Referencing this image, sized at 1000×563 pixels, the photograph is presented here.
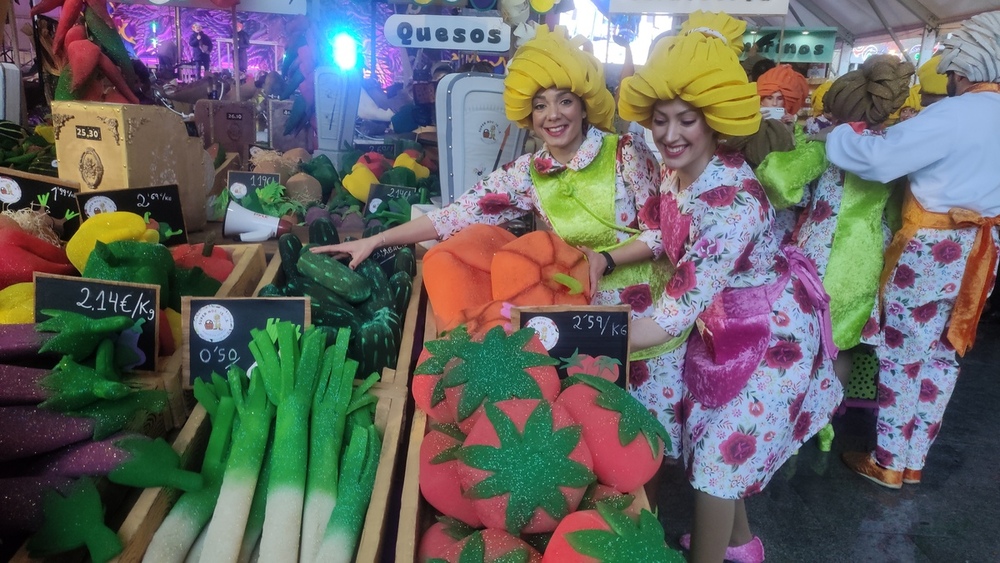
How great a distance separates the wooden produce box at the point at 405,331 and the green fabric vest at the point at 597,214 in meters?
0.43

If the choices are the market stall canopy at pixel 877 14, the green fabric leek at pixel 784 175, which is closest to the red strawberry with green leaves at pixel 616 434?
the green fabric leek at pixel 784 175

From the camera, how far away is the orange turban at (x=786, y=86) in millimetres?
3479

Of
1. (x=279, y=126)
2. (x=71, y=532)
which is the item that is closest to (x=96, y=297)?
(x=71, y=532)

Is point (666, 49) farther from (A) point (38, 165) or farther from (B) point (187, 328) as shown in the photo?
(A) point (38, 165)

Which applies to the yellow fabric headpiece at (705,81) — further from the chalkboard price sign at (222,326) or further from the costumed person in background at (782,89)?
the costumed person in background at (782,89)

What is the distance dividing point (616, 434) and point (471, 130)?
171 centimetres

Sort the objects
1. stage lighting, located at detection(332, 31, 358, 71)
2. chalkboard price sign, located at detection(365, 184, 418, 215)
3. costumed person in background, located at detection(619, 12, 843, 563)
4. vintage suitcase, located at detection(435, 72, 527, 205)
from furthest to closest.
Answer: stage lighting, located at detection(332, 31, 358, 71), chalkboard price sign, located at detection(365, 184, 418, 215), vintage suitcase, located at detection(435, 72, 527, 205), costumed person in background, located at detection(619, 12, 843, 563)

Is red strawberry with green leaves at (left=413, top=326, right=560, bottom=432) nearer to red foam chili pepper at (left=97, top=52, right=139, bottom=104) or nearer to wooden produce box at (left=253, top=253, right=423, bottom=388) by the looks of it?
wooden produce box at (left=253, top=253, right=423, bottom=388)

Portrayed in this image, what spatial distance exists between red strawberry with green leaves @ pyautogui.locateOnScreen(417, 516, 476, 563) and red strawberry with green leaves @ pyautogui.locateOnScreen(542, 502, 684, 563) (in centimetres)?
17

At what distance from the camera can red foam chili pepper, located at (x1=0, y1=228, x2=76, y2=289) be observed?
140 cm

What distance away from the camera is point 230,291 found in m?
1.60

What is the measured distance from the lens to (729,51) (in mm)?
1305

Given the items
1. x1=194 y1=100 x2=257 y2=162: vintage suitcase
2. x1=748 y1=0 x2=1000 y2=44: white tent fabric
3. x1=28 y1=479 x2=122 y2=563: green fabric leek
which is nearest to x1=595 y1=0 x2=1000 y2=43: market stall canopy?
x1=748 y1=0 x2=1000 y2=44: white tent fabric

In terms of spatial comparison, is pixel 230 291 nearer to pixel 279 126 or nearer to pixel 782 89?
pixel 279 126
